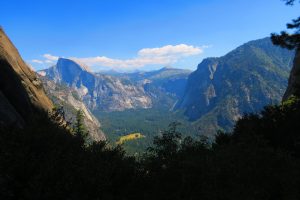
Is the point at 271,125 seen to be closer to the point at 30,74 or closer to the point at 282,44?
the point at 282,44

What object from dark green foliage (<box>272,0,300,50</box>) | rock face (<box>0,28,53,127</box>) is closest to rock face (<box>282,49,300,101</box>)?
dark green foliage (<box>272,0,300,50</box>)

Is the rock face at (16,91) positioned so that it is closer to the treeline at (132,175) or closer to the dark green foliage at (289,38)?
the treeline at (132,175)

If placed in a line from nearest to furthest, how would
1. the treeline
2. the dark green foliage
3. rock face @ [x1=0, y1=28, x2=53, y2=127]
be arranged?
the treeline
the dark green foliage
rock face @ [x1=0, y1=28, x2=53, y2=127]

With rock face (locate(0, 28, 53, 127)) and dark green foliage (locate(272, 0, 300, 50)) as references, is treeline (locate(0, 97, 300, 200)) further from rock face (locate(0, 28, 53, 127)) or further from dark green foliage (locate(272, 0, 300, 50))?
rock face (locate(0, 28, 53, 127))

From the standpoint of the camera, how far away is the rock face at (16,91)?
125 ft

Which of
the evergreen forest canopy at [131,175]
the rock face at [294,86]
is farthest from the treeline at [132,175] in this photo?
the rock face at [294,86]

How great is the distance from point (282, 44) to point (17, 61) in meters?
43.7

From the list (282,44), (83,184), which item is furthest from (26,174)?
(282,44)

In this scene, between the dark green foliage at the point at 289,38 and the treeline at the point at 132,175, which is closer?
the treeline at the point at 132,175

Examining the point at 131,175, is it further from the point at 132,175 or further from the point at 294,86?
the point at 294,86

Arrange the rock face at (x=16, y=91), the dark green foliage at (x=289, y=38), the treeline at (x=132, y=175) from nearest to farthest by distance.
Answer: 1. the treeline at (x=132, y=175)
2. the dark green foliage at (x=289, y=38)
3. the rock face at (x=16, y=91)

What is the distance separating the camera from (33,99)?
51.8 meters

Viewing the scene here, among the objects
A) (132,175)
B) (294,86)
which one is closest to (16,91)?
(132,175)

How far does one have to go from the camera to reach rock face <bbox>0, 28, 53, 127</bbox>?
38125 mm
